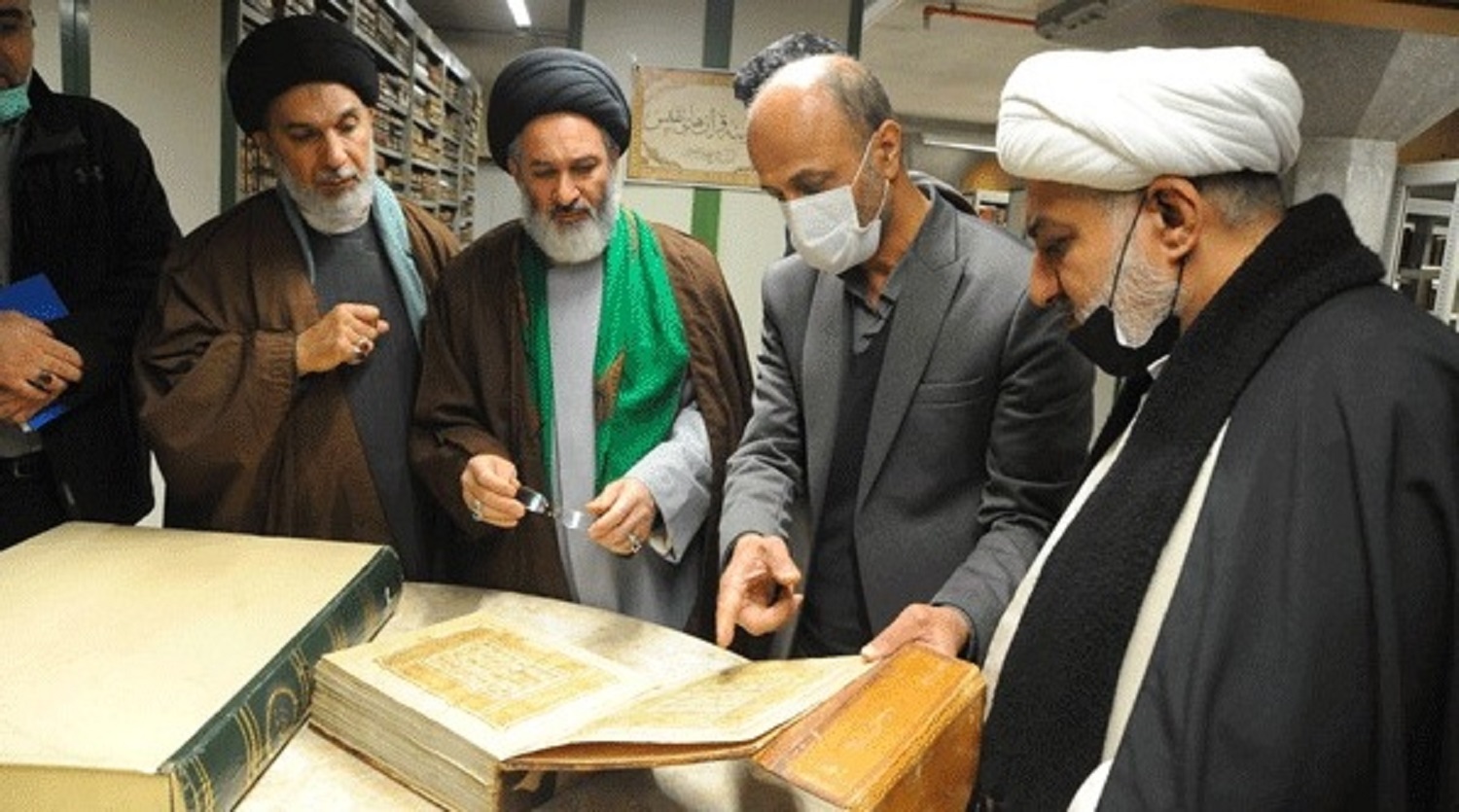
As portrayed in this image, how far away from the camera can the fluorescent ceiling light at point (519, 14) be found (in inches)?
296

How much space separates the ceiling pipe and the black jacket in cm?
589

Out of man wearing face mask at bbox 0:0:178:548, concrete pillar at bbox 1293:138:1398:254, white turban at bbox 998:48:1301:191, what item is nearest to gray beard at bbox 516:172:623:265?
man wearing face mask at bbox 0:0:178:548

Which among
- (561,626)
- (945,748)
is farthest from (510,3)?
(945,748)

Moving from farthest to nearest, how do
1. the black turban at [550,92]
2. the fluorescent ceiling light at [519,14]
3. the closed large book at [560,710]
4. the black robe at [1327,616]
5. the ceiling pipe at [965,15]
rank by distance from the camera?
1. the fluorescent ceiling light at [519,14]
2. the ceiling pipe at [965,15]
3. the black turban at [550,92]
4. the closed large book at [560,710]
5. the black robe at [1327,616]

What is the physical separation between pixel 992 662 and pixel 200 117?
3.19 m

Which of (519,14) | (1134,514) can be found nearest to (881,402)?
(1134,514)

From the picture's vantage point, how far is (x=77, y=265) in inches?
70.9

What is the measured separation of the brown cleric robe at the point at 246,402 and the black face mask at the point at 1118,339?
1160 mm

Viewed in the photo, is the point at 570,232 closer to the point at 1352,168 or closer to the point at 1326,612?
the point at 1326,612

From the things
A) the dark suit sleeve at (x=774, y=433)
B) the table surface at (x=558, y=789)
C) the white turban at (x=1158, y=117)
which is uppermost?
the white turban at (x=1158, y=117)

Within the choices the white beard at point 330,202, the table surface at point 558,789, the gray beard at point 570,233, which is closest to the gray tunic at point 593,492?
the gray beard at point 570,233

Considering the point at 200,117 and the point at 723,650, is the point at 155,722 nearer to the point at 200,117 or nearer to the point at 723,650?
the point at 723,650

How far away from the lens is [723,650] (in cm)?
126

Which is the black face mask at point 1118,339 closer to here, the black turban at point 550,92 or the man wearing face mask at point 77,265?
the black turban at point 550,92
